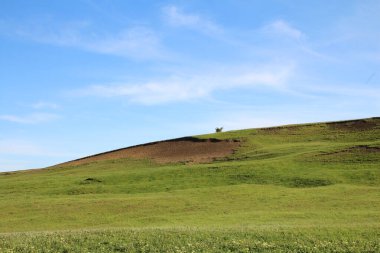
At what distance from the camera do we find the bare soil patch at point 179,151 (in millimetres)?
56875

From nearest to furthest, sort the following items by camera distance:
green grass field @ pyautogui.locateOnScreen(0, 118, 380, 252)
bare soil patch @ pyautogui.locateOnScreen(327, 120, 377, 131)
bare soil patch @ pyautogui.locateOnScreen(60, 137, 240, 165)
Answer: green grass field @ pyautogui.locateOnScreen(0, 118, 380, 252)
bare soil patch @ pyautogui.locateOnScreen(60, 137, 240, 165)
bare soil patch @ pyautogui.locateOnScreen(327, 120, 377, 131)

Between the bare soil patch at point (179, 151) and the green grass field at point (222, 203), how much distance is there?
7.65 feet

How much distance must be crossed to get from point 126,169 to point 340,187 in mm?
26151

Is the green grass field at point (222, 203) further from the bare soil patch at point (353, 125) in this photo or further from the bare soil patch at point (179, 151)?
the bare soil patch at point (179, 151)

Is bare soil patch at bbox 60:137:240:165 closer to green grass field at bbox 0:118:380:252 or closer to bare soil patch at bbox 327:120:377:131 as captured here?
green grass field at bbox 0:118:380:252

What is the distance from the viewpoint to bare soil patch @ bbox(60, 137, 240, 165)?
56875mm

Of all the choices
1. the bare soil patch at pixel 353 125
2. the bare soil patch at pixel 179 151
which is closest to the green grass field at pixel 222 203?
the bare soil patch at pixel 353 125

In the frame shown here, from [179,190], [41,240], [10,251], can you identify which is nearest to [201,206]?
[179,190]

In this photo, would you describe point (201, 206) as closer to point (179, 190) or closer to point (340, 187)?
point (179, 190)

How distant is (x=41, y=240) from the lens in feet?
61.7

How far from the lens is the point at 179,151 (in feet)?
201

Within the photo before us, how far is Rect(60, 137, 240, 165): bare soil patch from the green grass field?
233 cm

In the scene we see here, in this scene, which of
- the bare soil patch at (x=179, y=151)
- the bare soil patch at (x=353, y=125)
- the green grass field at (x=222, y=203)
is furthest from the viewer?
the bare soil patch at (x=353, y=125)

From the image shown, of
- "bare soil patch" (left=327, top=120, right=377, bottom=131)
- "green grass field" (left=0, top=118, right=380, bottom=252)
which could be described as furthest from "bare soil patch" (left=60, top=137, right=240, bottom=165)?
"bare soil patch" (left=327, top=120, right=377, bottom=131)
